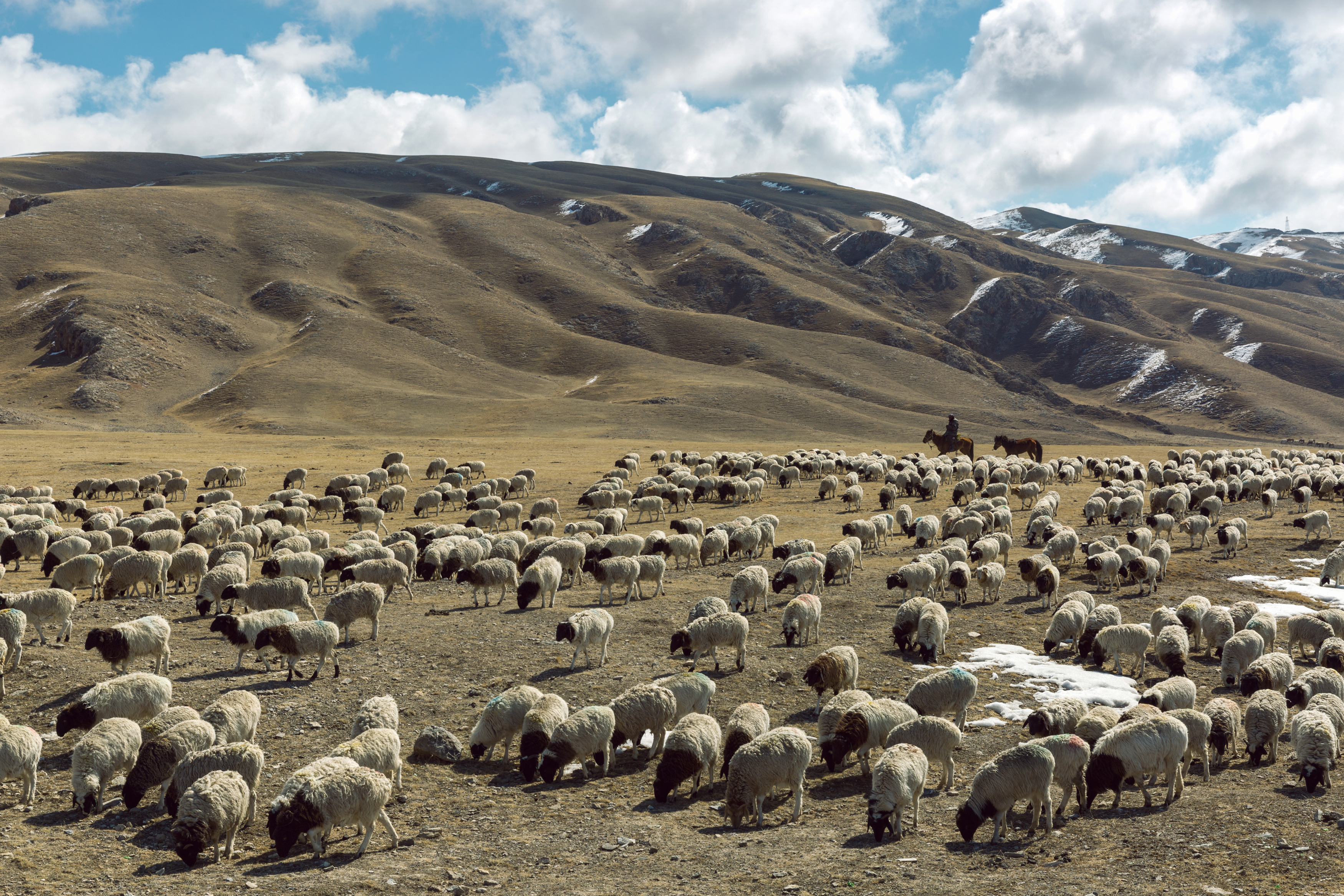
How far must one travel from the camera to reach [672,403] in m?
95.1

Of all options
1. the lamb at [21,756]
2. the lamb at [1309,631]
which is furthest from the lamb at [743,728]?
the lamb at [1309,631]

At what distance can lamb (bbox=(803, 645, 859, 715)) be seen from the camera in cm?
1338

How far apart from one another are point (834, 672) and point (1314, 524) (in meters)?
22.5

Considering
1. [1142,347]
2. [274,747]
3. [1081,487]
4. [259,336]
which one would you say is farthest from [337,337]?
[1142,347]

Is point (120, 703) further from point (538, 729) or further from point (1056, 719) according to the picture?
point (1056, 719)

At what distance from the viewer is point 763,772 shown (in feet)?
33.6

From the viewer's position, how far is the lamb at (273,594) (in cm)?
1744

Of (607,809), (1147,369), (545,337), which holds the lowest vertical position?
(607,809)

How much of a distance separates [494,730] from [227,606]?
9736mm

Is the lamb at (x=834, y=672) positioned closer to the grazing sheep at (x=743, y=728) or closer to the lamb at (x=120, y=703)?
the grazing sheep at (x=743, y=728)

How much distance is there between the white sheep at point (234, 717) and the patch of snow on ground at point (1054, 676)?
10.1 meters

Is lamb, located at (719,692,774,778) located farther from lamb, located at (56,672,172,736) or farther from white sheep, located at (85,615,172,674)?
white sheep, located at (85,615,172,674)

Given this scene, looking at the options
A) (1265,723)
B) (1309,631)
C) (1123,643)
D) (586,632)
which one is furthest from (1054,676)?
(586,632)

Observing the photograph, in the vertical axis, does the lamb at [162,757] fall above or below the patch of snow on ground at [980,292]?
below
